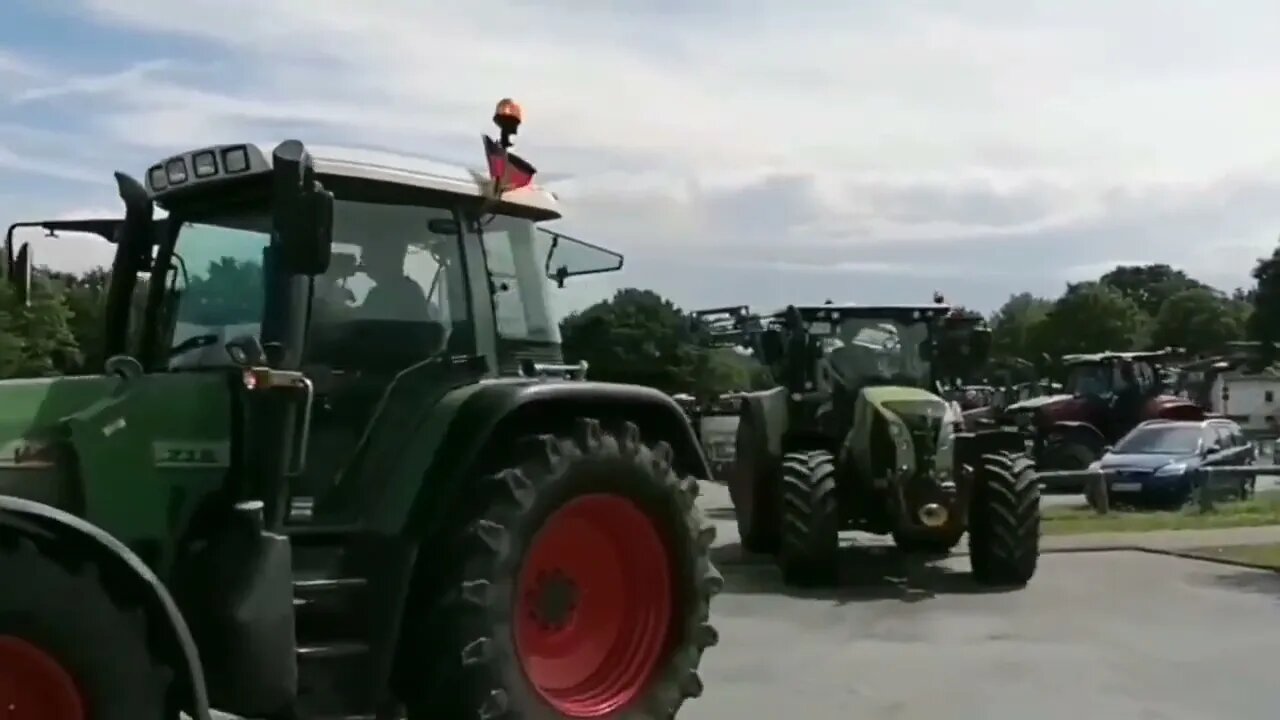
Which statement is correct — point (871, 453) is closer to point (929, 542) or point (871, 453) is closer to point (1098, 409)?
point (929, 542)

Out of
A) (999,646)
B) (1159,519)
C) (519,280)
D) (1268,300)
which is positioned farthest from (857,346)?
(1268,300)

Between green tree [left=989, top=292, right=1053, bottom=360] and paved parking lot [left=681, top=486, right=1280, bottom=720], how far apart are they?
66.1 meters

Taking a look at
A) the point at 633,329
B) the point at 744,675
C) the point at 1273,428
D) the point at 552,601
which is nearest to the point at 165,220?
the point at 552,601

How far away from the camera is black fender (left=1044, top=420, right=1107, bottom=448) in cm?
2388

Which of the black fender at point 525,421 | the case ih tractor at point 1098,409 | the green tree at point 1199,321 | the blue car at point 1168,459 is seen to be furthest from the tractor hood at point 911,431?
the green tree at point 1199,321

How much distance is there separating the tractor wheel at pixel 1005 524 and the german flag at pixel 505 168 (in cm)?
673

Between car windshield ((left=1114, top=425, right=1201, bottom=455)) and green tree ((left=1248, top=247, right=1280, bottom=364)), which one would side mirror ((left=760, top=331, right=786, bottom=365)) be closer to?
car windshield ((left=1114, top=425, right=1201, bottom=455))

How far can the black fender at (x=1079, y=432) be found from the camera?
78.3 feet

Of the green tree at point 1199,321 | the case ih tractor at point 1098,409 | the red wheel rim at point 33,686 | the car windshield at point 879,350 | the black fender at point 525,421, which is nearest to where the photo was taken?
the red wheel rim at point 33,686

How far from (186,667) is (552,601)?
1.76 metres

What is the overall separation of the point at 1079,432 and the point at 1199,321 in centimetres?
6360

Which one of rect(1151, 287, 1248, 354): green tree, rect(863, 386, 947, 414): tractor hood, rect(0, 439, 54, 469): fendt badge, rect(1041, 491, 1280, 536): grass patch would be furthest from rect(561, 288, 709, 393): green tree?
rect(1151, 287, 1248, 354): green tree

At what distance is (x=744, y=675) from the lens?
25.4ft

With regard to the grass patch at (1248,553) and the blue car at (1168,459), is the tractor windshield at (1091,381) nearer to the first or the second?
the blue car at (1168,459)
